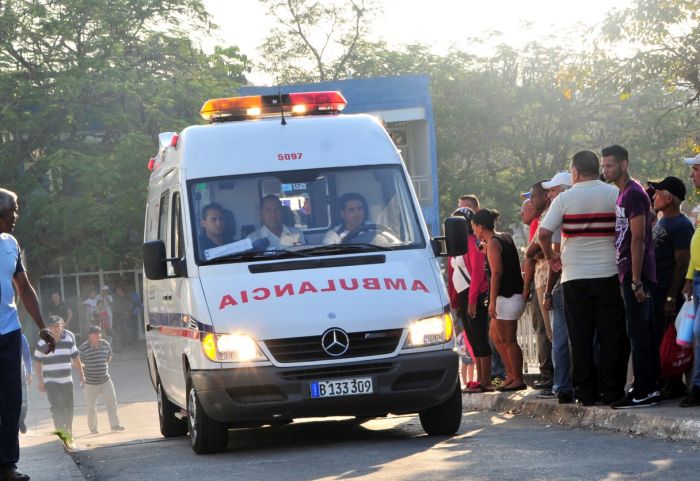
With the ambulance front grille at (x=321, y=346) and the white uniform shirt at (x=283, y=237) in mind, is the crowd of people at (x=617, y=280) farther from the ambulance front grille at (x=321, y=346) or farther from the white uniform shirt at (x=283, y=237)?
the white uniform shirt at (x=283, y=237)

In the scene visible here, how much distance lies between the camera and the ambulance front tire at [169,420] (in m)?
12.8

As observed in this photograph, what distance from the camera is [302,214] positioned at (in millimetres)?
10719

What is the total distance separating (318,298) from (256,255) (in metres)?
0.73

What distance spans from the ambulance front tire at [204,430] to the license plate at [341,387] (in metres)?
0.83

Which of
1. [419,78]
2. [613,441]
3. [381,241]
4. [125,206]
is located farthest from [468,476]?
[419,78]

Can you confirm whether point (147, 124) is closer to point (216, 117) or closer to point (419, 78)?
point (419, 78)

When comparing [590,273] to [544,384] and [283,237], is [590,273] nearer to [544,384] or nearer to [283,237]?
[283,237]

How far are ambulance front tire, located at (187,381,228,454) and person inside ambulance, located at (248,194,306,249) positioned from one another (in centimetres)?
117

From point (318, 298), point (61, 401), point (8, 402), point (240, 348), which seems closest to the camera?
point (8, 402)

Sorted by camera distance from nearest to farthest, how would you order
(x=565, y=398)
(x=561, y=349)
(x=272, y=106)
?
(x=565, y=398) → (x=561, y=349) → (x=272, y=106)

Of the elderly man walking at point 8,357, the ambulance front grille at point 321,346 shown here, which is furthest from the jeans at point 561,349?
the elderly man walking at point 8,357

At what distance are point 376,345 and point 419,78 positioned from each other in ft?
113

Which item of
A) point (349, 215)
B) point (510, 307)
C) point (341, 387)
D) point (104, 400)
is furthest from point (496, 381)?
point (104, 400)

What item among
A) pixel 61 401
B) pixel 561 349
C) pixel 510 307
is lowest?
pixel 61 401
